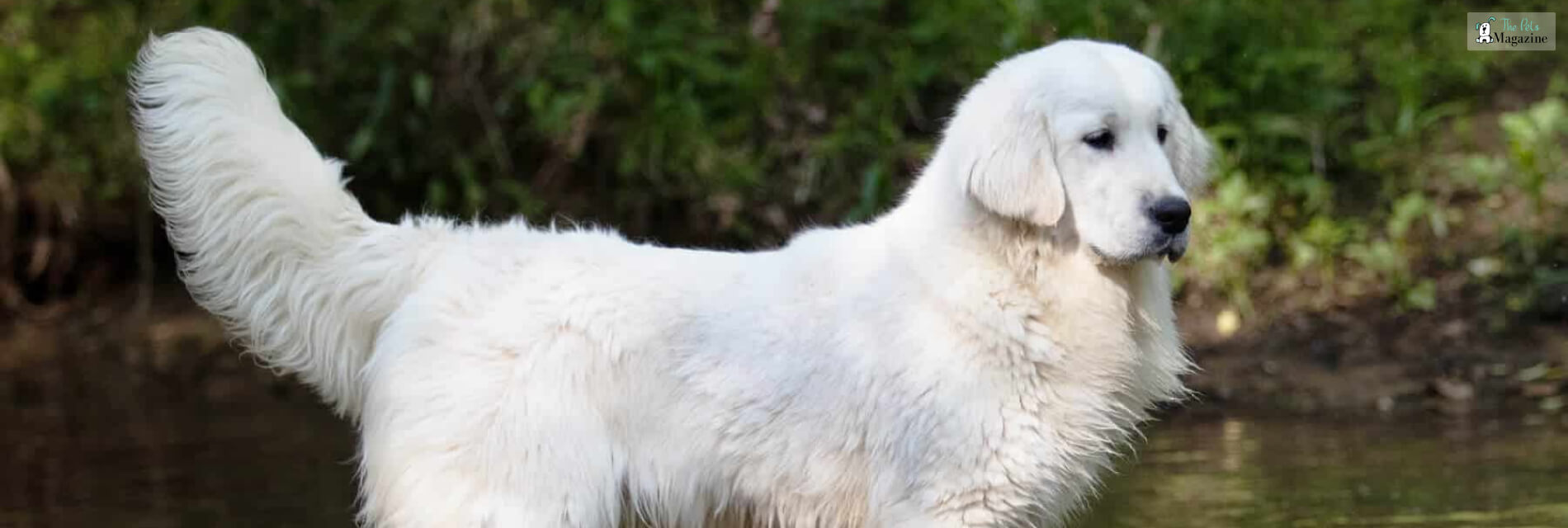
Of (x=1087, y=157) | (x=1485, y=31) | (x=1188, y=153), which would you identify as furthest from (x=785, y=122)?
(x=1087, y=157)

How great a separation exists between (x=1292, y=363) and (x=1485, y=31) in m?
3.72

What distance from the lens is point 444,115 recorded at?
451 inches

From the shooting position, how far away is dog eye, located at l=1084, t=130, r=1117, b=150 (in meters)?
4.65

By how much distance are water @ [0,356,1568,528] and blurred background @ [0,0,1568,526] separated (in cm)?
4

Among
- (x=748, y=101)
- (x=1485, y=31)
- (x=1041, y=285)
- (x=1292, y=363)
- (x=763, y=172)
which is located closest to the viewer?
(x=1041, y=285)

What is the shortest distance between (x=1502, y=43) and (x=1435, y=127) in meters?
1.15

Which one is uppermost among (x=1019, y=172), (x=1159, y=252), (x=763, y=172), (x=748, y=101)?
(x=1019, y=172)

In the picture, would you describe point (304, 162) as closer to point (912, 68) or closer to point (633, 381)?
point (633, 381)

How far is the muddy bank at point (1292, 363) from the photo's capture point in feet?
27.8

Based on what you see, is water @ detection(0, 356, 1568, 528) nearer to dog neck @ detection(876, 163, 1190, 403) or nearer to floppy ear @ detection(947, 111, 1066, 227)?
dog neck @ detection(876, 163, 1190, 403)

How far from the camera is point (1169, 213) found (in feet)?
15.0

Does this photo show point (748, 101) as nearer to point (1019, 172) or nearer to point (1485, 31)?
point (1485, 31)

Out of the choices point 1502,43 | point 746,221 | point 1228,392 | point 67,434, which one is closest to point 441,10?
point 746,221

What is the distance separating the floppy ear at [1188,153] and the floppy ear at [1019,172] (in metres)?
0.39
